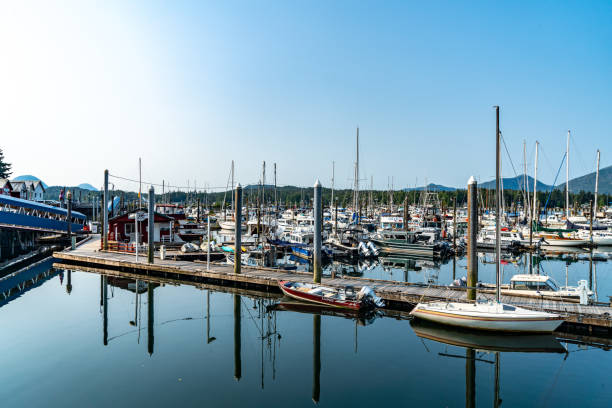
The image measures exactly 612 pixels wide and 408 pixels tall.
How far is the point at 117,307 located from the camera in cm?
2267

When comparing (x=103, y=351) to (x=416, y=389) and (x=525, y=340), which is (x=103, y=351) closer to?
(x=416, y=389)

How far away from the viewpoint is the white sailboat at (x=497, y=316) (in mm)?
16359

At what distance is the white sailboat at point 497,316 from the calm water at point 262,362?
524mm

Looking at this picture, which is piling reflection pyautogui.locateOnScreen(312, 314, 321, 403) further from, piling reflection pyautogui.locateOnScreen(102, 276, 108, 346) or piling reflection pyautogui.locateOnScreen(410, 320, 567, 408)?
piling reflection pyautogui.locateOnScreen(102, 276, 108, 346)

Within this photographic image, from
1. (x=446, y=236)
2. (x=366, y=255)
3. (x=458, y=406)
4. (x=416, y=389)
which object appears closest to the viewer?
(x=458, y=406)

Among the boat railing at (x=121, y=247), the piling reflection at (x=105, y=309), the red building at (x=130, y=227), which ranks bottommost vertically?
the piling reflection at (x=105, y=309)

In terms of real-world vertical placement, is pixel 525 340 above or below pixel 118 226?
below

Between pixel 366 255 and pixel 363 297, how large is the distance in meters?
22.8

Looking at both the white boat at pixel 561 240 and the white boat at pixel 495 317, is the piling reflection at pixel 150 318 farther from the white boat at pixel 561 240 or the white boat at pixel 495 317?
the white boat at pixel 561 240

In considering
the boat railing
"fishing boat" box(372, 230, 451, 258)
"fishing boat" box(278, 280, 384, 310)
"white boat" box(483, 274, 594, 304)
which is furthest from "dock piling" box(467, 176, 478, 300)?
the boat railing

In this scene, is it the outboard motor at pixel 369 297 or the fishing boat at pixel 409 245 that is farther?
the fishing boat at pixel 409 245

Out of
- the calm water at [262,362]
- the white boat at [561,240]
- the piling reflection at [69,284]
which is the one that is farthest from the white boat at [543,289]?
the white boat at [561,240]

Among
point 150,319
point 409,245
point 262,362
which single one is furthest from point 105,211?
point 409,245

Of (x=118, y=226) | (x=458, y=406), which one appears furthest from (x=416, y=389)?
(x=118, y=226)
